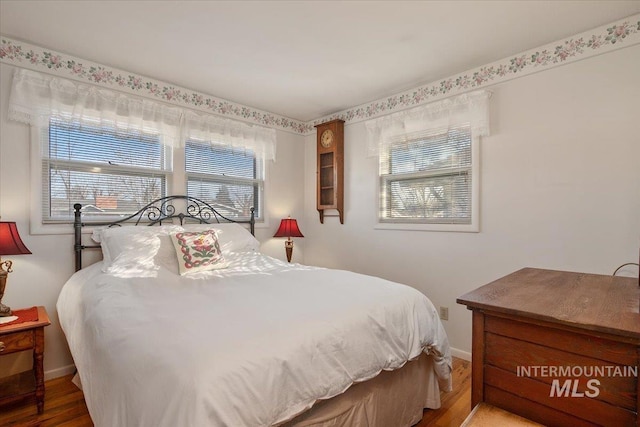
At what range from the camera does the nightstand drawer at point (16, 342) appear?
1828mm

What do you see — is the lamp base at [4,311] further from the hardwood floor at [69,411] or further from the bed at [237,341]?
the hardwood floor at [69,411]

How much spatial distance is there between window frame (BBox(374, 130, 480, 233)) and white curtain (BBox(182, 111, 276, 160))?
133 cm

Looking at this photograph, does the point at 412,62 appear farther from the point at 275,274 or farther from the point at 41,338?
the point at 41,338

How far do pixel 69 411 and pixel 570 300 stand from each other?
278cm

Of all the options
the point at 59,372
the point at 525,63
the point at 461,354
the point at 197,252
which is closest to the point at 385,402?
the point at 461,354

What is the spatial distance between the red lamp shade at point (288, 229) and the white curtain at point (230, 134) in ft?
2.56

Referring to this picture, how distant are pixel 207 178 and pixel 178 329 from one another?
7.67ft

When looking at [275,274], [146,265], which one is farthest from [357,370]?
[146,265]

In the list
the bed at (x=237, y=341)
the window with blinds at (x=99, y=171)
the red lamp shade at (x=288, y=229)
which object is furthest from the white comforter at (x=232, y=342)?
the red lamp shade at (x=288, y=229)

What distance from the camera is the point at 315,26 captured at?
2078 mm

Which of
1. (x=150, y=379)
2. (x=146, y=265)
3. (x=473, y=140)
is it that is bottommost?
(x=150, y=379)

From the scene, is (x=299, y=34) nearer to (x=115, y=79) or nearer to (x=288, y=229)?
(x=115, y=79)

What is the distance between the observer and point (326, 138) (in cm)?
383

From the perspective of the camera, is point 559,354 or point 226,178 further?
point 226,178
